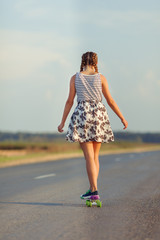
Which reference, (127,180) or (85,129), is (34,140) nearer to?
(127,180)

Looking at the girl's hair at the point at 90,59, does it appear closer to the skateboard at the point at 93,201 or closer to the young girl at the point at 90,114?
the young girl at the point at 90,114

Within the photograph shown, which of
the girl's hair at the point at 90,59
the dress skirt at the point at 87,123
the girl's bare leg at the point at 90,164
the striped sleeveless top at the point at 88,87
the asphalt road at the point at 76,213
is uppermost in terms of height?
the girl's hair at the point at 90,59

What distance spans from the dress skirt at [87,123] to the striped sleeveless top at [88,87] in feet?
0.24

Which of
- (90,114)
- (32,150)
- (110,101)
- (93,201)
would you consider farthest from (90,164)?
(32,150)

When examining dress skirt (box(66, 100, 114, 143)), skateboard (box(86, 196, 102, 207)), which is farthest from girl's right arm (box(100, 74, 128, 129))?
skateboard (box(86, 196, 102, 207))

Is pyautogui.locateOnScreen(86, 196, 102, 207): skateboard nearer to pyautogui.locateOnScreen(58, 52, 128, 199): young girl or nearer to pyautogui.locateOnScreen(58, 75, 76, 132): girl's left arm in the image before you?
pyautogui.locateOnScreen(58, 52, 128, 199): young girl

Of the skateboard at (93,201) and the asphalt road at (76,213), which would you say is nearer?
the asphalt road at (76,213)

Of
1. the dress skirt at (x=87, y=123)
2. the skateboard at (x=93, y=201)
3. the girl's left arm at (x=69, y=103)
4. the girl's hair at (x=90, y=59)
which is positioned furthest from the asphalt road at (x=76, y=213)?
the girl's hair at (x=90, y=59)

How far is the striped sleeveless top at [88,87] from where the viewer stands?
6855 mm

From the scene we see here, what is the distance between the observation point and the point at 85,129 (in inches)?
268

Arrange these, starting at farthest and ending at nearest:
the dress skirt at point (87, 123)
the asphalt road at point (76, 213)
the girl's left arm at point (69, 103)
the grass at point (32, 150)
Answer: the grass at point (32, 150) → the girl's left arm at point (69, 103) → the dress skirt at point (87, 123) → the asphalt road at point (76, 213)

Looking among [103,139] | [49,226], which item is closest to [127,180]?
[103,139]

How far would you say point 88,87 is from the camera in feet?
22.5

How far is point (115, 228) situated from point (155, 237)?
1.86ft
